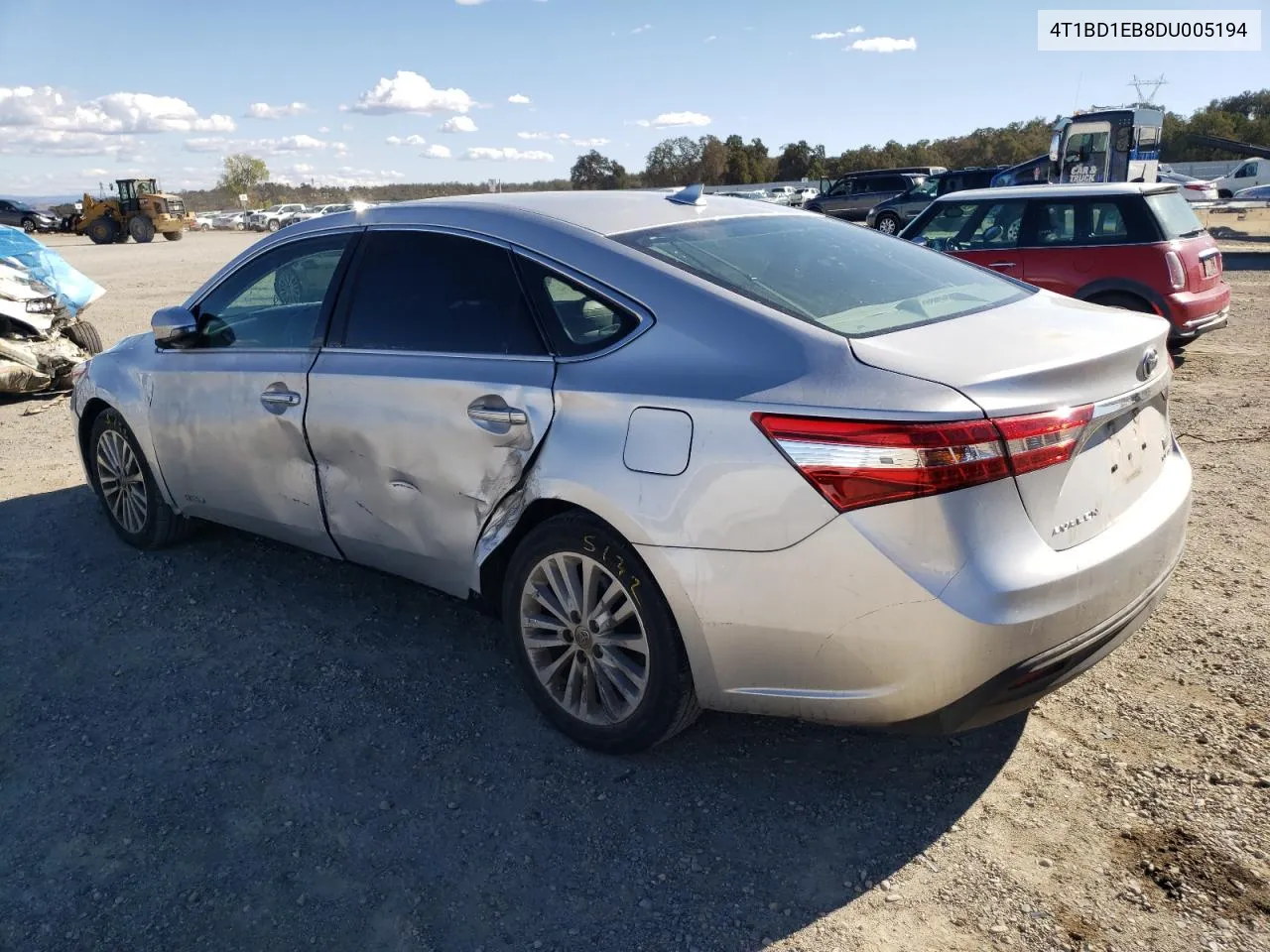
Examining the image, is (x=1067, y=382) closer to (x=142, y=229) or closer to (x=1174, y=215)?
(x=1174, y=215)

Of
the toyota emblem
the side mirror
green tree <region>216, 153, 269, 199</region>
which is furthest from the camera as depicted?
green tree <region>216, 153, 269, 199</region>

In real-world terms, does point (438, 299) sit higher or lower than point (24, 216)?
lower

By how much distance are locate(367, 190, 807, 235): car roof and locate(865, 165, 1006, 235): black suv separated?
72.3 ft

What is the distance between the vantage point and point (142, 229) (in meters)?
42.0

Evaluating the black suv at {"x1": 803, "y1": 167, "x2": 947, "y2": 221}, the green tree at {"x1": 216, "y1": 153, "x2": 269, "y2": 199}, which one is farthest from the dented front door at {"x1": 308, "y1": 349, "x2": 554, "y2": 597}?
the green tree at {"x1": 216, "y1": 153, "x2": 269, "y2": 199}

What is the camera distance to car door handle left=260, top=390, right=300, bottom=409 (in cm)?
386

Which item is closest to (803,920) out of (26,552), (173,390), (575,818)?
(575,818)

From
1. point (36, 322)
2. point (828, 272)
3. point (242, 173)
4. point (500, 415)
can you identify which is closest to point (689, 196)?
point (828, 272)

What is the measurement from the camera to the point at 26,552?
520cm

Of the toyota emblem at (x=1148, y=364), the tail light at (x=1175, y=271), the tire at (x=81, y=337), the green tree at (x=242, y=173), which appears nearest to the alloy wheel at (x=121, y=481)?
the toyota emblem at (x=1148, y=364)

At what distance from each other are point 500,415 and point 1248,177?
45266 millimetres

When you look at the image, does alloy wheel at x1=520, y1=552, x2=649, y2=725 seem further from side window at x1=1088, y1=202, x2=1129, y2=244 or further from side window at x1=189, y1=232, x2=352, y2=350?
side window at x1=1088, y1=202, x2=1129, y2=244

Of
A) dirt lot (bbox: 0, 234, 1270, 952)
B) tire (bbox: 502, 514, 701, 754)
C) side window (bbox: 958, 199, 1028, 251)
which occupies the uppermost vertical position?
side window (bbox: 958, 199, 1028, 251)

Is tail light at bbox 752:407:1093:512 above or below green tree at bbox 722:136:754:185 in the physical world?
below
